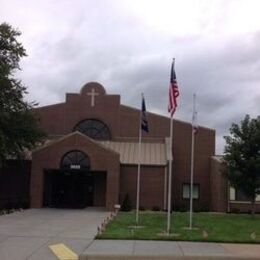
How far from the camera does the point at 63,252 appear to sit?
1792cm

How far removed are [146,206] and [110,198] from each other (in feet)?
12.3

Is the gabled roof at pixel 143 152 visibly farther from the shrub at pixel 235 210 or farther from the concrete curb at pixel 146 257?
the concrete curb at pixel 146 257

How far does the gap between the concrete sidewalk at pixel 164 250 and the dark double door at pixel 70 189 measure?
29536 mm

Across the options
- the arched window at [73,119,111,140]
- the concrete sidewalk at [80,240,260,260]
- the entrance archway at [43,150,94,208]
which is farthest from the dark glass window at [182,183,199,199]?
the concrete sidewalk at [80,240,260,260]

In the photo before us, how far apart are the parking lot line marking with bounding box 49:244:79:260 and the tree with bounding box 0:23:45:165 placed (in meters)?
22.5

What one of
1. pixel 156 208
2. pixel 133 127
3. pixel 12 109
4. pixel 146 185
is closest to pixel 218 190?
pixel 156 208

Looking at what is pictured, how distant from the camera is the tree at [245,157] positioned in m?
36.7

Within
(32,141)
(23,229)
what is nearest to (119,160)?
(32,141)

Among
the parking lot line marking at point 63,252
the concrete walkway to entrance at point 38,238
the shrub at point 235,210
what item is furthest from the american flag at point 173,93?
the shrub at point 235,210

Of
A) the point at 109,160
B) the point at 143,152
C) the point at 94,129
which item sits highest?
the point at 94,129

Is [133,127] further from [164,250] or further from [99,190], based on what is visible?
[164,250]

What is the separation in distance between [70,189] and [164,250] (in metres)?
32.5

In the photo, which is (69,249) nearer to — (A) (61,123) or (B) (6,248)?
(B) (6,248)

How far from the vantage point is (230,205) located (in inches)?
1914
